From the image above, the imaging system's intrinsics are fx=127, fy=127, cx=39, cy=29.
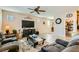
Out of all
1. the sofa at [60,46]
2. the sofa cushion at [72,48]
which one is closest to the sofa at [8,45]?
the sofa at [60,46]

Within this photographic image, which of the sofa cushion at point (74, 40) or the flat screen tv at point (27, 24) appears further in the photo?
the flat screen tv at point (27, 24)

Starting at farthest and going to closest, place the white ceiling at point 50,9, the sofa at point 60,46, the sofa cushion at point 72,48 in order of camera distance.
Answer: the white ceiling at point 50,9
the sofa at point 60,46
the sofa cushion at point 72,48

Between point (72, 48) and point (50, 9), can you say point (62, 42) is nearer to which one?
point (72, 48)

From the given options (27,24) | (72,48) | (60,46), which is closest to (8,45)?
(27,24)

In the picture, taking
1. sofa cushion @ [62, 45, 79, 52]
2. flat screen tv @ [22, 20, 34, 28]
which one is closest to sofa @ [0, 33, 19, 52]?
flat screen tv @ [22, 20, 34, 28]

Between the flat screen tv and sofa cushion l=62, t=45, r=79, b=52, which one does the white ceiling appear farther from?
sofa cushion l=62, t=45, r=79, b=52

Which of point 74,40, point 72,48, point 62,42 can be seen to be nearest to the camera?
point 72,48

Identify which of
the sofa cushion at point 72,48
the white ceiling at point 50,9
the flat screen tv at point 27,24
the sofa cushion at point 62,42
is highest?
the white ceiling at point 50,9

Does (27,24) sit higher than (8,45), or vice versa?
(27,24)

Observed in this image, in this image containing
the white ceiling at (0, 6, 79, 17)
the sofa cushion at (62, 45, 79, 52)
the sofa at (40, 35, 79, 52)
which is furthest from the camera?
the white ceiling at (0, 6, 79, 17)

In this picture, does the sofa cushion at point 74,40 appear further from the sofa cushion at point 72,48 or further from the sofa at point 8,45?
the sofa at point 8,45

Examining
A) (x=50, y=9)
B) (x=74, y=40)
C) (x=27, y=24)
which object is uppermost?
(x=50, y=9)
